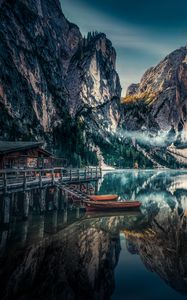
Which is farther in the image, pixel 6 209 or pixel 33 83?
pixel 33 83

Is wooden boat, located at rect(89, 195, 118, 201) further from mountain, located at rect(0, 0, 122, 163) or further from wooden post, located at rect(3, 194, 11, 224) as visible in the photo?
mountain, located at rect(0, 0, 122, 163)

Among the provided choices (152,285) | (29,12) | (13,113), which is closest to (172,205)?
(152,285)

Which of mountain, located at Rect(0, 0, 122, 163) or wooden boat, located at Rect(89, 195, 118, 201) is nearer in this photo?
wooden boat, located at Rect(89, 195, 118, 201)

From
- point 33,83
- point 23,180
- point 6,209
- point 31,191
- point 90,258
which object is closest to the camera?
point 90,258

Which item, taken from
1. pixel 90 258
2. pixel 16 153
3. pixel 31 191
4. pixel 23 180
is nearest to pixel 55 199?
pixel 31 191

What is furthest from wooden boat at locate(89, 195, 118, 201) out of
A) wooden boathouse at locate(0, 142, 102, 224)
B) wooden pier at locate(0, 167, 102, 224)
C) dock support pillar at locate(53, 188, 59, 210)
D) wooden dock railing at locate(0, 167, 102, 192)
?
dock support pillar at locate(53, 188, 59, 210)

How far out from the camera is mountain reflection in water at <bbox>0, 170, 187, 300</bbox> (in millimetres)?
15930

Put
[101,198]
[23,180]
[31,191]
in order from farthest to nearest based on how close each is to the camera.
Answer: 1. [101,198]
2. [31,191]
3. [23,180]

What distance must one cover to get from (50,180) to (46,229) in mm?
9126

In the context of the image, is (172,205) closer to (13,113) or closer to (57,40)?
(13,113)

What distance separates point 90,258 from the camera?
20.2 meters

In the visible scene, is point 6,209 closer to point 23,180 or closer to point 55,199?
point 23,180

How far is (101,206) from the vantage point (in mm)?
35688

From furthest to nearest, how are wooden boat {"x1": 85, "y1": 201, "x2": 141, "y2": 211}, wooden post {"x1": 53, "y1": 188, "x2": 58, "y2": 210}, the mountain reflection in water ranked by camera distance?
wooden post {"x1": 53, "y1": 188, "x2": 58, "y2": 210}, wooden boat {"x1": 85, "y1": 201, "x2": 141, "y2": 211}, the mountain reflection in water
